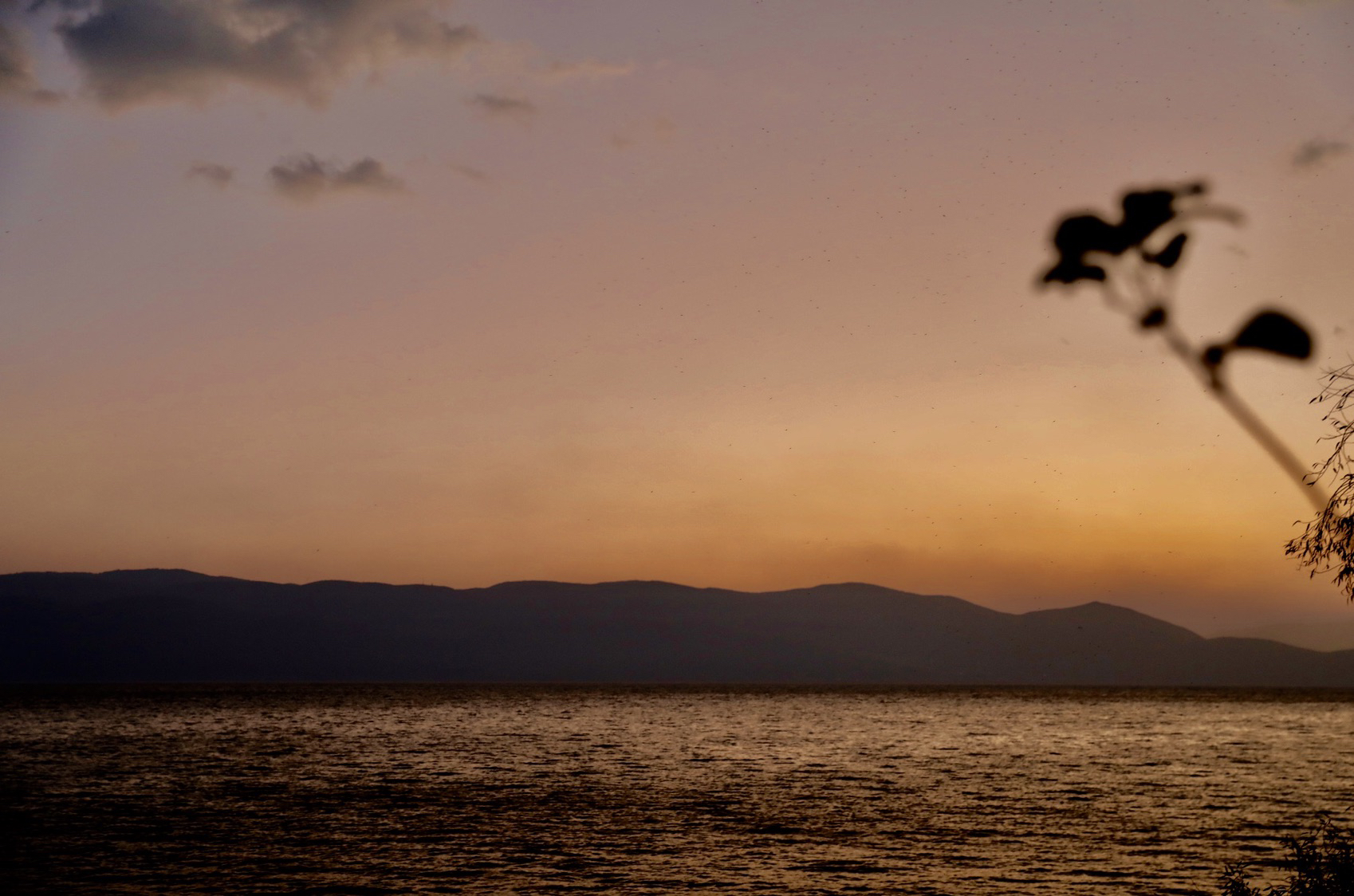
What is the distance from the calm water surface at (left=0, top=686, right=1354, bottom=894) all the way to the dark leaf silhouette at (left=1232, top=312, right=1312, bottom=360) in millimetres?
31778

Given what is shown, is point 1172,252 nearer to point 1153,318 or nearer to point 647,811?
point 1153,318

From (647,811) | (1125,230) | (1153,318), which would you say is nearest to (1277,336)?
(1153,318)

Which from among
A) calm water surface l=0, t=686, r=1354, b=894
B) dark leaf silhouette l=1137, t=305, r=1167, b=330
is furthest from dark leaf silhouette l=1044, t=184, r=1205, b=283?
calm water surface l=0, t=686, r=1354, b=894

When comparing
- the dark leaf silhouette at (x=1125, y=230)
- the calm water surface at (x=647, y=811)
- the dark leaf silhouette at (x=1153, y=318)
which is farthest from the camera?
the calm water surface at (x=647, y=811)

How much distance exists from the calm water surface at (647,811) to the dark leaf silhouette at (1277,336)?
31778 mm

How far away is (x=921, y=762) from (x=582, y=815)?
1532 inches

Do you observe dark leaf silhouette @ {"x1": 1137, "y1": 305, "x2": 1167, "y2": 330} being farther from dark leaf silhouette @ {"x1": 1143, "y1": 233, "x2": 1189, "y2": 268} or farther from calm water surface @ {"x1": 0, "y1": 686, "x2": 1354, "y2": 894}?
calm water surface @ {"x1": 0, "y1": 686, "x2": 1354, "y2": 894}

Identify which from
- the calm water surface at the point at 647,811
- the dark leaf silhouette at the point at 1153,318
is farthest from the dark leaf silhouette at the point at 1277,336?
the calm water surface at the point at 647,811

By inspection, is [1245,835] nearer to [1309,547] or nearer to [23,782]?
[1309,547]

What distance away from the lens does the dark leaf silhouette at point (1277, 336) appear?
420 cm

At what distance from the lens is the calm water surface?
35.1 m

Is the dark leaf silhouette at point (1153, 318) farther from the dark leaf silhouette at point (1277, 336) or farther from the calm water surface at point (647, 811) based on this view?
the calm water surface at point (647, 811)

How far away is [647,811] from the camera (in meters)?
51.5

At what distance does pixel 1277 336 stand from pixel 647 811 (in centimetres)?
5081
